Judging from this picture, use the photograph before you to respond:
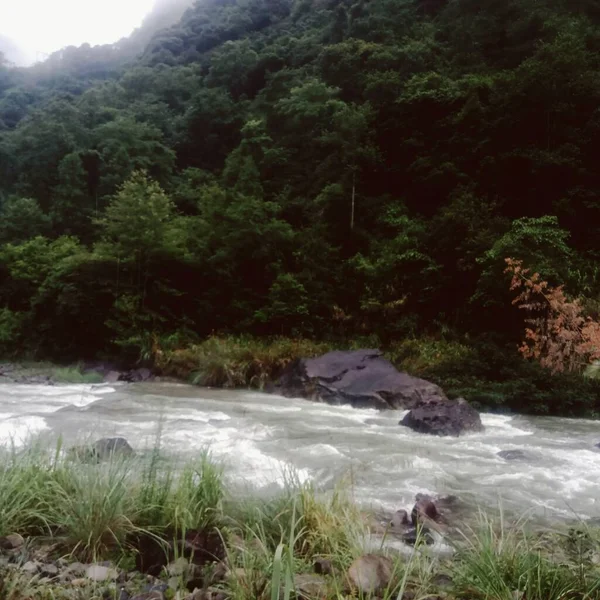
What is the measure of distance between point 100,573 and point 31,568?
0.36 m

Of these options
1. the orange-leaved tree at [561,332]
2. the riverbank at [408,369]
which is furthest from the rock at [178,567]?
the riverbank at [408,369]

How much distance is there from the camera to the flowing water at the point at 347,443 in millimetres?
6457

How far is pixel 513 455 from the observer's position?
27.3 feet

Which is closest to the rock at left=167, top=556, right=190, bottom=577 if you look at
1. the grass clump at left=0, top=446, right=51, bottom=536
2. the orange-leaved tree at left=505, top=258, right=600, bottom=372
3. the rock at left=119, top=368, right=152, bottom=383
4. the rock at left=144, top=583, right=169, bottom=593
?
the rock at left=144, top=583, right=169, bottom=593

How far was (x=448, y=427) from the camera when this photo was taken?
1013 centimetres

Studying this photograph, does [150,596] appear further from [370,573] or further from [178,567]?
[370,573]

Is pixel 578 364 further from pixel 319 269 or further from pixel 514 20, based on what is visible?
pixel 514 20

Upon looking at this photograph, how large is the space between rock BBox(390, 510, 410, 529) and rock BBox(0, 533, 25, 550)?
2.86m

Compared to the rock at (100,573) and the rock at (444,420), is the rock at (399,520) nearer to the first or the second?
the rock at (100,573)

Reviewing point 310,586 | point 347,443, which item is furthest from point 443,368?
point 310,586

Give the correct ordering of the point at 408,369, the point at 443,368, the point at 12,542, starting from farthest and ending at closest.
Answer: the point at 408,369 < the point at 443,368 < the point at 12,542

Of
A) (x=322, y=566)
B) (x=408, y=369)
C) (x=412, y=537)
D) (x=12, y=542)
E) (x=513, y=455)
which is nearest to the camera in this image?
(x=322, y=566)

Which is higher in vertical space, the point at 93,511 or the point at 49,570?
the point at 93,511

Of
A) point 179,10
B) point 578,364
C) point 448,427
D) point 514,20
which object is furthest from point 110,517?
point 179,10
